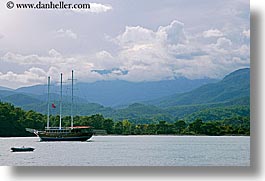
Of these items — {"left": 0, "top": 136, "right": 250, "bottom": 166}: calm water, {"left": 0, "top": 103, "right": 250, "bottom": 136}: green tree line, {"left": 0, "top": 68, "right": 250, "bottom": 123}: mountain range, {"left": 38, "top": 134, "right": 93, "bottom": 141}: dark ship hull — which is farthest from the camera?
{"left": 38, "top": 134, "right": 93, "bottom": 141}: dark ship hull

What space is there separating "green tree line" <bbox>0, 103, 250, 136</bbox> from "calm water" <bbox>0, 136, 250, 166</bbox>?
129 mm

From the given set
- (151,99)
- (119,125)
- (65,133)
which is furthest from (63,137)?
(151,99)

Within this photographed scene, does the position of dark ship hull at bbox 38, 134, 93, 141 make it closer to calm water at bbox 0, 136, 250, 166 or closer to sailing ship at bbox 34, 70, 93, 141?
sailing ship at bbox 34, 70, 93, 141

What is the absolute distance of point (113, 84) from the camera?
396 inches

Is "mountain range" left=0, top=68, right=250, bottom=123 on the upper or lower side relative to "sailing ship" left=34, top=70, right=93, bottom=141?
upper

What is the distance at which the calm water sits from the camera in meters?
9.38

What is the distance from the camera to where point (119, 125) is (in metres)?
10.9

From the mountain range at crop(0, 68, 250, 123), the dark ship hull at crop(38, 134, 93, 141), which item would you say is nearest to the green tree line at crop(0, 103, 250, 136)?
the mountain range at crop(0, 68, 250, 123)

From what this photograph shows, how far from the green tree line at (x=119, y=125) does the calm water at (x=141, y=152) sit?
0.13 m

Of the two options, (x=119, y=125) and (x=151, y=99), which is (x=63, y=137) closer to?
(x=119, y=125)

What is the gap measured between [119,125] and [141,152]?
0.58 meters

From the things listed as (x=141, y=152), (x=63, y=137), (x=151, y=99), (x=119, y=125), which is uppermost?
(x=151, y=99)

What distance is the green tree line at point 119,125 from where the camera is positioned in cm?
1040

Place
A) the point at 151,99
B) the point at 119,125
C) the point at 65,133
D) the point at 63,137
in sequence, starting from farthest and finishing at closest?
the point at 63,137 < the point at 65,133 < the point at 119,125 < the point at 151,99
